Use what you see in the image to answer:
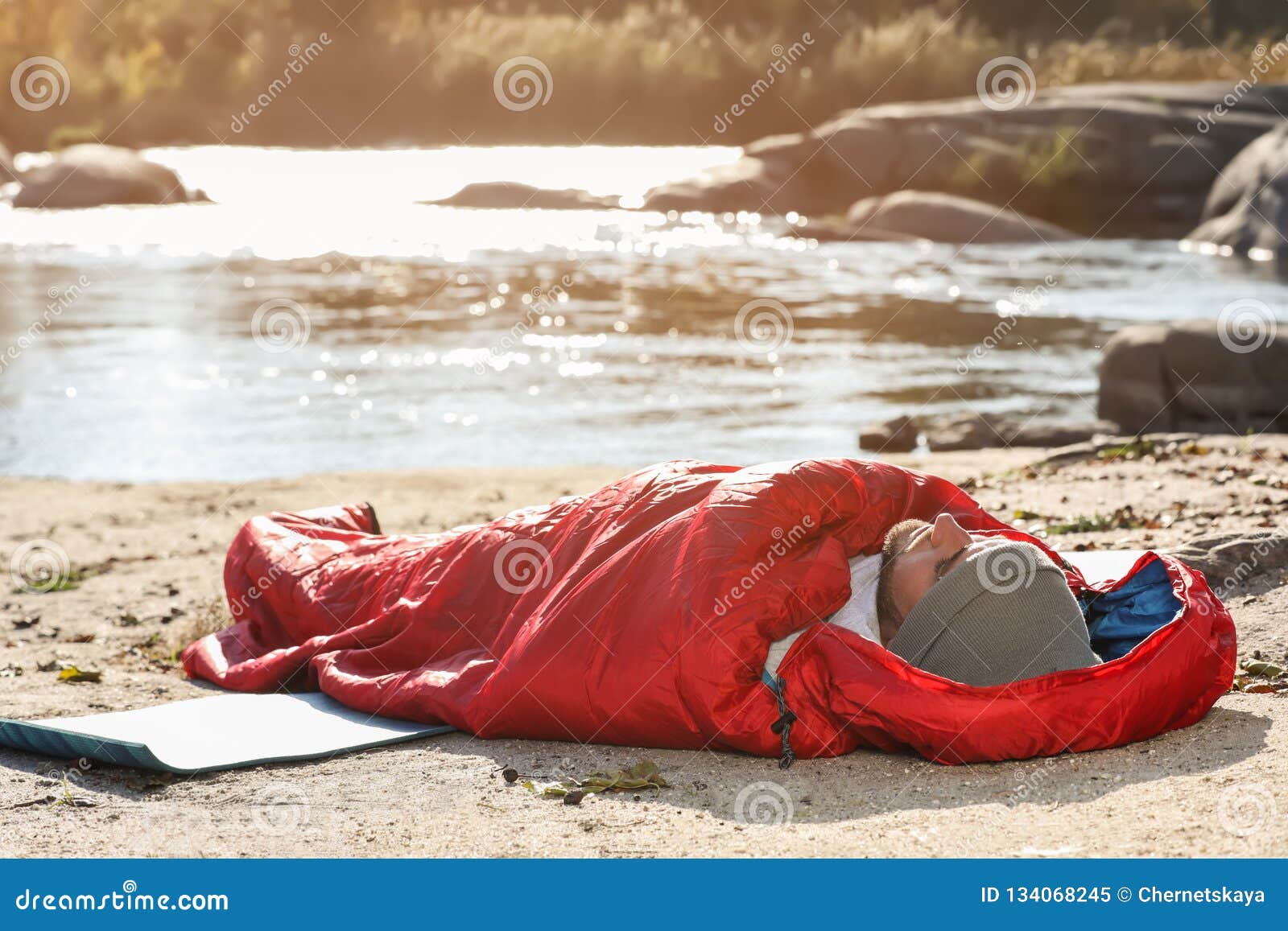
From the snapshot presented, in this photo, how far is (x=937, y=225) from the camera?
24.4 m

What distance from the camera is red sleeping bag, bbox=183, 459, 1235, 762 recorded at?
3250mm

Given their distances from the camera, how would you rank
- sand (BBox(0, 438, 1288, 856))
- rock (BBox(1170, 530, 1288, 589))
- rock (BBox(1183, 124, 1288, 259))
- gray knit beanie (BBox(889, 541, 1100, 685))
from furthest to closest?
rock (BBox(1183, 124, 1288, 259))
rock (BBox(1170, 530, 1288, 589))
gray knit beanie (BBox(889, 541, 1100, 685))
sand (BBox(0, 438, 1288, 856))

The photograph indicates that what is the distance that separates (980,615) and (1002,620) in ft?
0.18

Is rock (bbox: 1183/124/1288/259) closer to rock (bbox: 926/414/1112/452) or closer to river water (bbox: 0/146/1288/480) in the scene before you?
river water (bbox: 0/146/1288/480)

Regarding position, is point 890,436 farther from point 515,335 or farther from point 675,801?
point 675,801

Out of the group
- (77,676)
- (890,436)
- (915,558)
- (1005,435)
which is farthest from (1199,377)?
(77,676)

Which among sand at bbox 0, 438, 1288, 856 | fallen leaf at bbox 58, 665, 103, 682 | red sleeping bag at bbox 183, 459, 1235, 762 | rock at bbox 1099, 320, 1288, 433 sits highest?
rock at bbox 1099, 320, 1288, 433

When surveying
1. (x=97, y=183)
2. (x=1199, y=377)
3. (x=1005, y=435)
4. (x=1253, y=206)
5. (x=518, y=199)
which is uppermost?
(x=518, y=199)

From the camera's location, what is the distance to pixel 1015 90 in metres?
31.5

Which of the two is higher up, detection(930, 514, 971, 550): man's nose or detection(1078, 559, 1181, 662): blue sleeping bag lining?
detection(930, 514, 971, 550): man's nose

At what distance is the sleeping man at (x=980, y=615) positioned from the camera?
324 centimetres

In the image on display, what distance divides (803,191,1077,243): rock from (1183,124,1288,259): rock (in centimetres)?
252

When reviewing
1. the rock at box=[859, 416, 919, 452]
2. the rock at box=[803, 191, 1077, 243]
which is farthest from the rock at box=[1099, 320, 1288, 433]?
the rock at box=[803, 191, 1077, 243]

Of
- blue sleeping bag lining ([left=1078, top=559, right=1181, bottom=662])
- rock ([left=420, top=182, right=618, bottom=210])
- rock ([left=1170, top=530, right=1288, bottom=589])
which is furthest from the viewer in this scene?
rock ([left=420, top=182, right=618, bottom=210])
